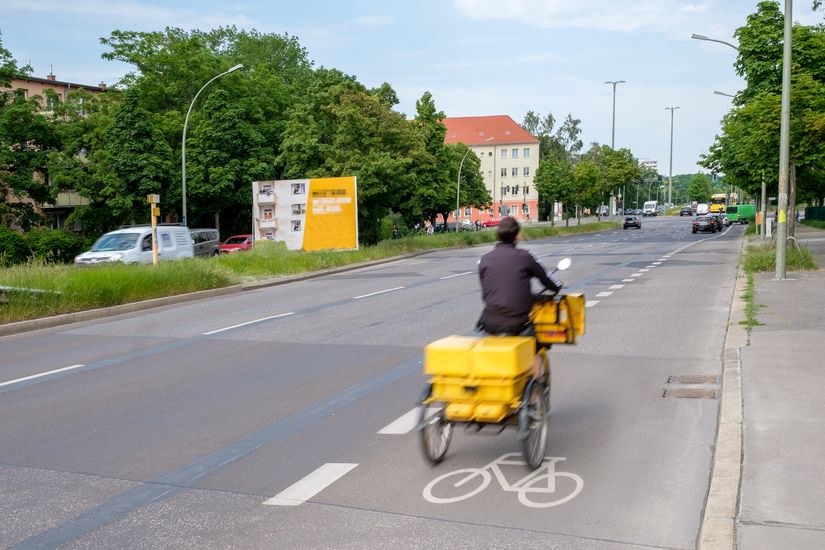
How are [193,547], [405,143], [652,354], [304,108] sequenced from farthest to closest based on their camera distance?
[304,108]
[405,143]
[652,354]
[193,547]

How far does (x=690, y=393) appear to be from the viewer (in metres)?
7.88

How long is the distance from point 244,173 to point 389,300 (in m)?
32.0

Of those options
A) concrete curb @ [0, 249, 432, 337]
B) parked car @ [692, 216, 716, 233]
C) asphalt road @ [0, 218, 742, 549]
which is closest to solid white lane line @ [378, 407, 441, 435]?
asphalt road @ [0, 218, 742, 549]

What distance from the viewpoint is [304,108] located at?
44.0m

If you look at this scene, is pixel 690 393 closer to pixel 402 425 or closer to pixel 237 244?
pixel 402 425

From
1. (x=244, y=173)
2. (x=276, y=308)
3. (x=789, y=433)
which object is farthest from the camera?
(x=244, y=173)

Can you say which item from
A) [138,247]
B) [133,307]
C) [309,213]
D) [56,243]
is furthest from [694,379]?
[56,243]

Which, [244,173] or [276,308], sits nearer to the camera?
[276,308]

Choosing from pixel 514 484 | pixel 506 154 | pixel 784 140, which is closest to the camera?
pixel 514 484

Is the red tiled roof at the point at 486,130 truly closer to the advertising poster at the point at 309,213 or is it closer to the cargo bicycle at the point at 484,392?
the advertising poster at the point at 309,213

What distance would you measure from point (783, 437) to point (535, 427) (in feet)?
5.76

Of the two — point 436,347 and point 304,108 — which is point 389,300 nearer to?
point 436,347

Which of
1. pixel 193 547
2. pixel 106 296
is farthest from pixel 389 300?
pixel 193 547

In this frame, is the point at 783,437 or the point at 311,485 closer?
the point at 311,485
